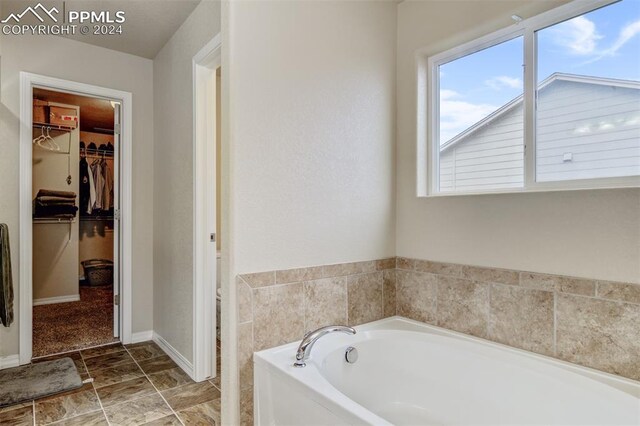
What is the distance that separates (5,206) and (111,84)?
1.30 meters

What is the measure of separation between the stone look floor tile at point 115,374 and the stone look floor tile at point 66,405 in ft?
0.38

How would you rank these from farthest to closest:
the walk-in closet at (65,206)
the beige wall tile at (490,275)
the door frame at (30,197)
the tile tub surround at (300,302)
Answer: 1. the walk-in closet at (65,206)
2. the door frame at (30,197)
3. the beige wall tile at (490,275)
4. the tile tub surround at (300,302)

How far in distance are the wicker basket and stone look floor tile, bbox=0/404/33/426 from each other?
145 inches

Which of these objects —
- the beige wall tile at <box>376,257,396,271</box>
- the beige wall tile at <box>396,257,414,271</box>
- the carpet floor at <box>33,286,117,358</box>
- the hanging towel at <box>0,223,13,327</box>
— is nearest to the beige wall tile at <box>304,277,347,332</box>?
the beige wall tile at <box>376,257,396,271</box>

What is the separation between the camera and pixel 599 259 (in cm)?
152

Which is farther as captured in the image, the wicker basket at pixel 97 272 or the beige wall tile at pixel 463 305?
the wicker basket at pixel 97 272

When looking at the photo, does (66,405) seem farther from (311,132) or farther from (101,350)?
(311,132)

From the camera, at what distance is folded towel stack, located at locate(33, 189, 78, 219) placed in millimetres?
4445

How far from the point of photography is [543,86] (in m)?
1.80

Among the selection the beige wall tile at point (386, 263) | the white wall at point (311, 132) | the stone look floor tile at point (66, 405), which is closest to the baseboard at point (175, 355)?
the stone look floor tile at point (66, 405)

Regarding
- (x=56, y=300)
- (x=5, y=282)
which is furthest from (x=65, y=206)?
(x=5, y=282)

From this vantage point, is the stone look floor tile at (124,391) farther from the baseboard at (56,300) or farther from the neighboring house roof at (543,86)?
the baseboard at (56,300)

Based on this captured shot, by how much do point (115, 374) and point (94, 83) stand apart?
2384 millimetres

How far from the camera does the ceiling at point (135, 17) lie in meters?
2.52
